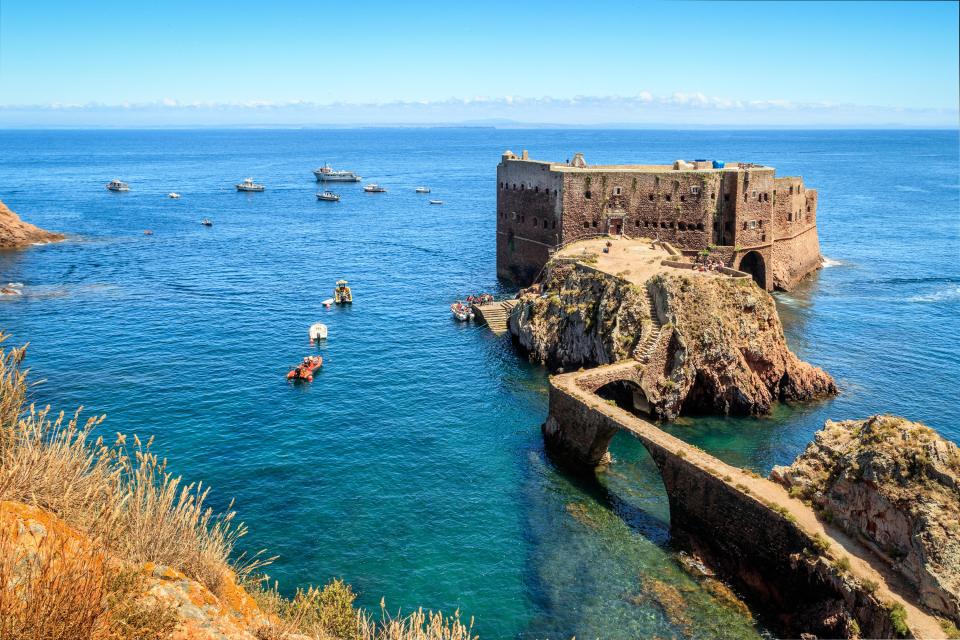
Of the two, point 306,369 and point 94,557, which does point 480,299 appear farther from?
point 94,557

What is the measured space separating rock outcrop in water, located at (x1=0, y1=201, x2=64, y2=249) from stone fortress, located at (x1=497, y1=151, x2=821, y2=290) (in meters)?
78.6

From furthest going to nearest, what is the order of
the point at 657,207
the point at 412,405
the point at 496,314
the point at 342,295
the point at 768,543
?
the point at 342,295 < the point at 657,207 < the point at 496,314 < the point at 412,405 < the point at 768,543

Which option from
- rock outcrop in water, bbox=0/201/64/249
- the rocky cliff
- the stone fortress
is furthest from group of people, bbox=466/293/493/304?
rock outcrop in water, bbox=0/201/64/249

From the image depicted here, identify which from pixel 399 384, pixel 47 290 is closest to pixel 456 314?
pixel 399 384

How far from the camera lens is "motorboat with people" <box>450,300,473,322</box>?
249 feet

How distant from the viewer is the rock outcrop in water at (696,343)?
169ft

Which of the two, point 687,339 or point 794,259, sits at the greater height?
point 794,259

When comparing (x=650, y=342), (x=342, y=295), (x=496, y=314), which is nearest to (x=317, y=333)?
(x=342, y=295)

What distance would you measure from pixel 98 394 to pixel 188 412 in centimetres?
776

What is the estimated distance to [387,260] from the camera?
358 feet

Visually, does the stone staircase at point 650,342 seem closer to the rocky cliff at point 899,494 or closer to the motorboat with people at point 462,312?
the rocky cliff at point 899,494

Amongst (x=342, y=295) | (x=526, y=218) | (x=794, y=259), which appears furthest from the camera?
(x=794, y=259)

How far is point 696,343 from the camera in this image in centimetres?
5181

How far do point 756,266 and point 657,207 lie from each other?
54.3ft
